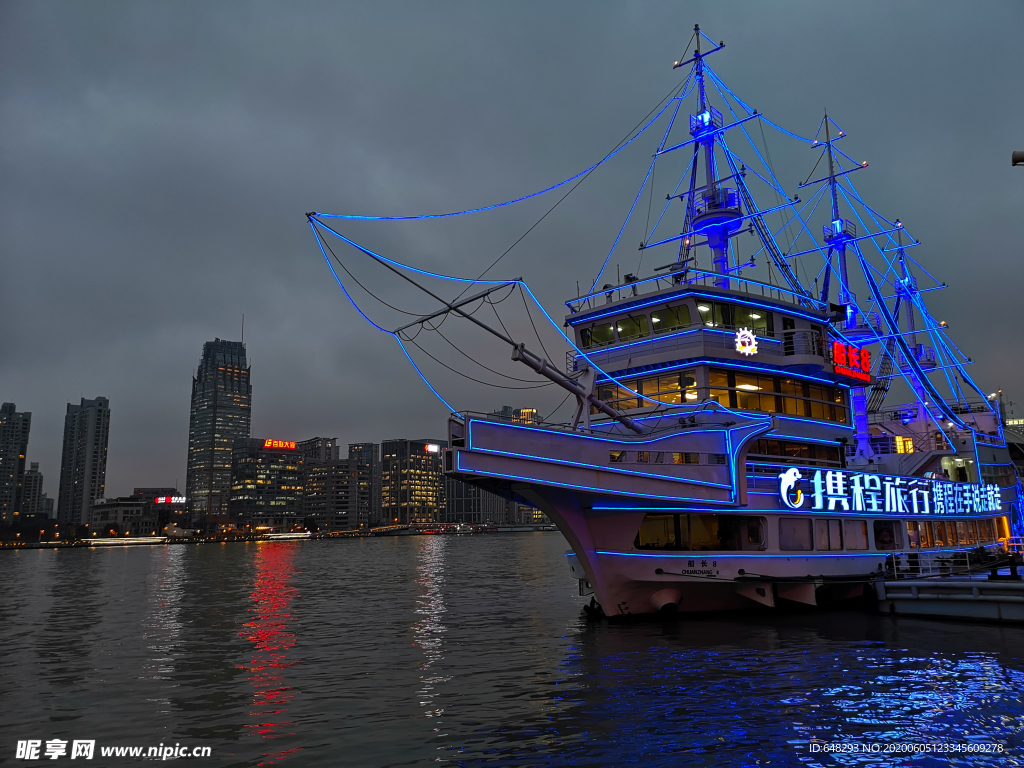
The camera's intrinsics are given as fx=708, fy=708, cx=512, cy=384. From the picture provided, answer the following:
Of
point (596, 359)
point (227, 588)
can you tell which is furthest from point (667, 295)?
point (227, 588)

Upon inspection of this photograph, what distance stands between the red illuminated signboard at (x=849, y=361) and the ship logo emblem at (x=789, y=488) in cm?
715

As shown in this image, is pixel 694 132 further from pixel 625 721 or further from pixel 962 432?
pixel 625 721

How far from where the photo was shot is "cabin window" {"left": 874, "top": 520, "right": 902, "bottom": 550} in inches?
1235

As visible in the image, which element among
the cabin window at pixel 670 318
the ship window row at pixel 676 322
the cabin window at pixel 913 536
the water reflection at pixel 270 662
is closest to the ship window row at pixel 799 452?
the ship window row at pixel 676 322

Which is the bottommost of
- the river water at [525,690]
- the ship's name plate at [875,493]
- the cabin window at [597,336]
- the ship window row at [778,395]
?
the river water at [525,690]

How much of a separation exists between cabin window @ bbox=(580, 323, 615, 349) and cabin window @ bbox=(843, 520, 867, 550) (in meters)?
12.3

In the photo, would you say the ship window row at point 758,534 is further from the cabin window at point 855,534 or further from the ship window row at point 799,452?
the ship window row at point 799,452

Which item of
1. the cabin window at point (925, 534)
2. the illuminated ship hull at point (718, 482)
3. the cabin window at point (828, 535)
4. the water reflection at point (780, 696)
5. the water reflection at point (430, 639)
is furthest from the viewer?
the cabin window at point (925, 534)

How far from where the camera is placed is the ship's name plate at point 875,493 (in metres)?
26.3

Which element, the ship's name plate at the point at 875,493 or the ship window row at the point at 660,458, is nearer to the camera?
the ship window row at the point at 660,458

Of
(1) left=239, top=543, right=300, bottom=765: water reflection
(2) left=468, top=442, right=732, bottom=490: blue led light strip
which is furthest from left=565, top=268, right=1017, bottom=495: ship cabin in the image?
(1) left=239, top=543, right=300, bottom=765: water reflection

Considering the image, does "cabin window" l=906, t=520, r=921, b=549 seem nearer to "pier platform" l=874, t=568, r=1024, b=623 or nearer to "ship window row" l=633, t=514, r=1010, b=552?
"ship window row" l=633, t=514, r=1010, b=552

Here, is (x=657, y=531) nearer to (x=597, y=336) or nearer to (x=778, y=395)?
(x=778, y=395)

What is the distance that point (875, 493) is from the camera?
97.3ft
